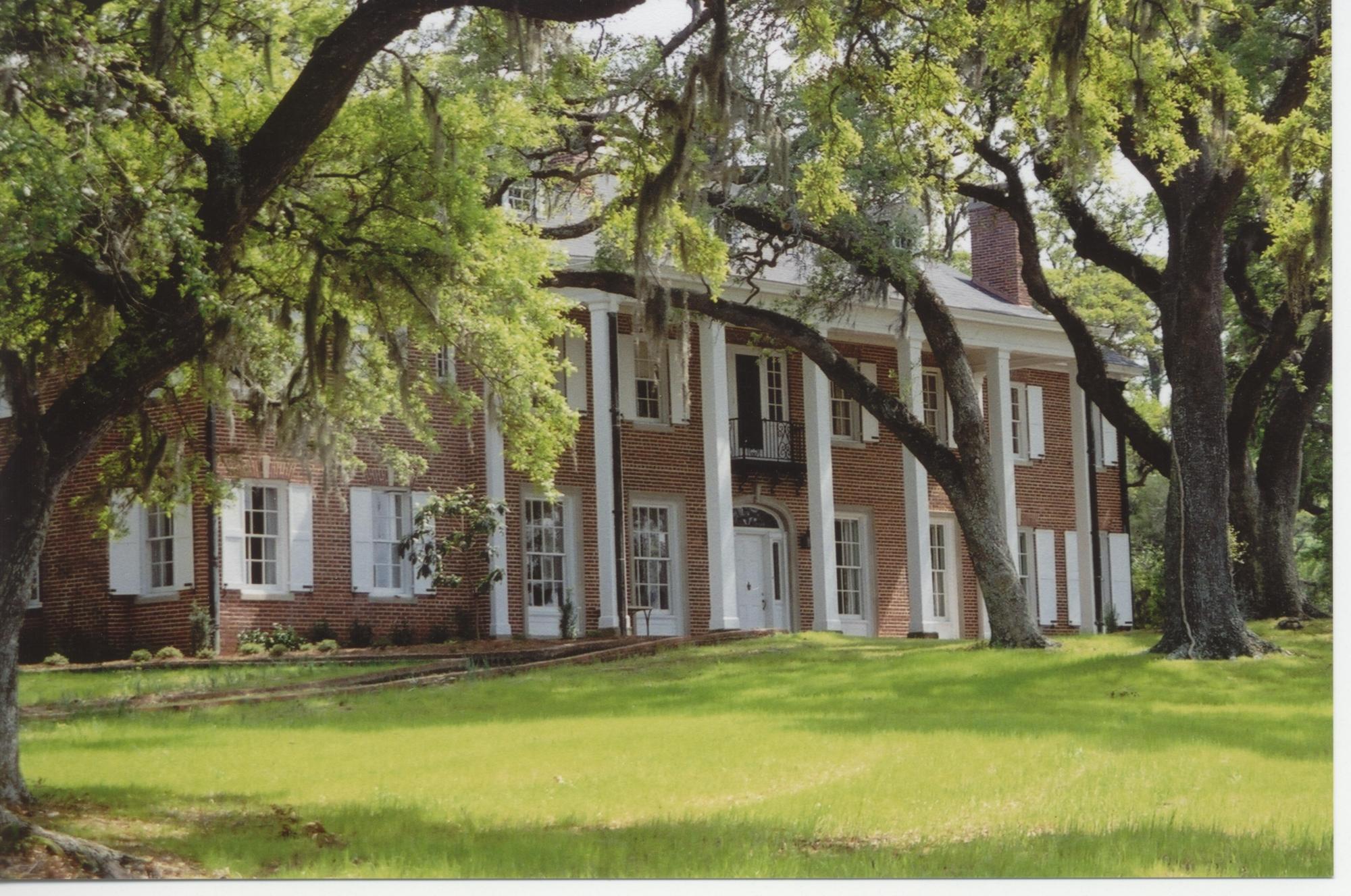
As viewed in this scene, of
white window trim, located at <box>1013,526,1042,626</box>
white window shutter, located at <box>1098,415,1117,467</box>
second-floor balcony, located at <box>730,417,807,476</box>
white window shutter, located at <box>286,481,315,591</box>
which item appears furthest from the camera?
white window shutter, located at <box>1098,415,1117,467</box>

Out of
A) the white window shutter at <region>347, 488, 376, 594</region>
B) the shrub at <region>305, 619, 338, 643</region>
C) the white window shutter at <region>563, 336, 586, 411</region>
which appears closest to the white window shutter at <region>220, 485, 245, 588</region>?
the shrub at <region>305, 619, 338, 643</region>

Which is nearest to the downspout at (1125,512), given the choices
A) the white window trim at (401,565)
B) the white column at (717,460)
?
the white column at (717,460)

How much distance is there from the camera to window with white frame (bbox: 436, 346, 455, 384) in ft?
39.9

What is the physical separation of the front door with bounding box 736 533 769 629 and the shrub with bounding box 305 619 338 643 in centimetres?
425

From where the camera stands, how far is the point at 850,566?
60.3ft

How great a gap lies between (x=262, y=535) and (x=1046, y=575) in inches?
315

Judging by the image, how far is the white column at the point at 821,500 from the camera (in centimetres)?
1748

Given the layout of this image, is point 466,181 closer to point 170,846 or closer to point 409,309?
point 409,309

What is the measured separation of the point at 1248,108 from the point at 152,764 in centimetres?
828

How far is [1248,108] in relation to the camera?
12.5 m

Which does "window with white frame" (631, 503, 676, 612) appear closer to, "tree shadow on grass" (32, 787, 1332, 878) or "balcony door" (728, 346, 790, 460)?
"balcony door" (728, 346, 790, 460)

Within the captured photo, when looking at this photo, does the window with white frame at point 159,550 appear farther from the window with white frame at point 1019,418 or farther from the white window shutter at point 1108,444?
the white window shutter at point 1108,444

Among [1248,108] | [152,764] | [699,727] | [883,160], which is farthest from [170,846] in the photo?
[1248,108]

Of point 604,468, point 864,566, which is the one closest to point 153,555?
point 604,468
